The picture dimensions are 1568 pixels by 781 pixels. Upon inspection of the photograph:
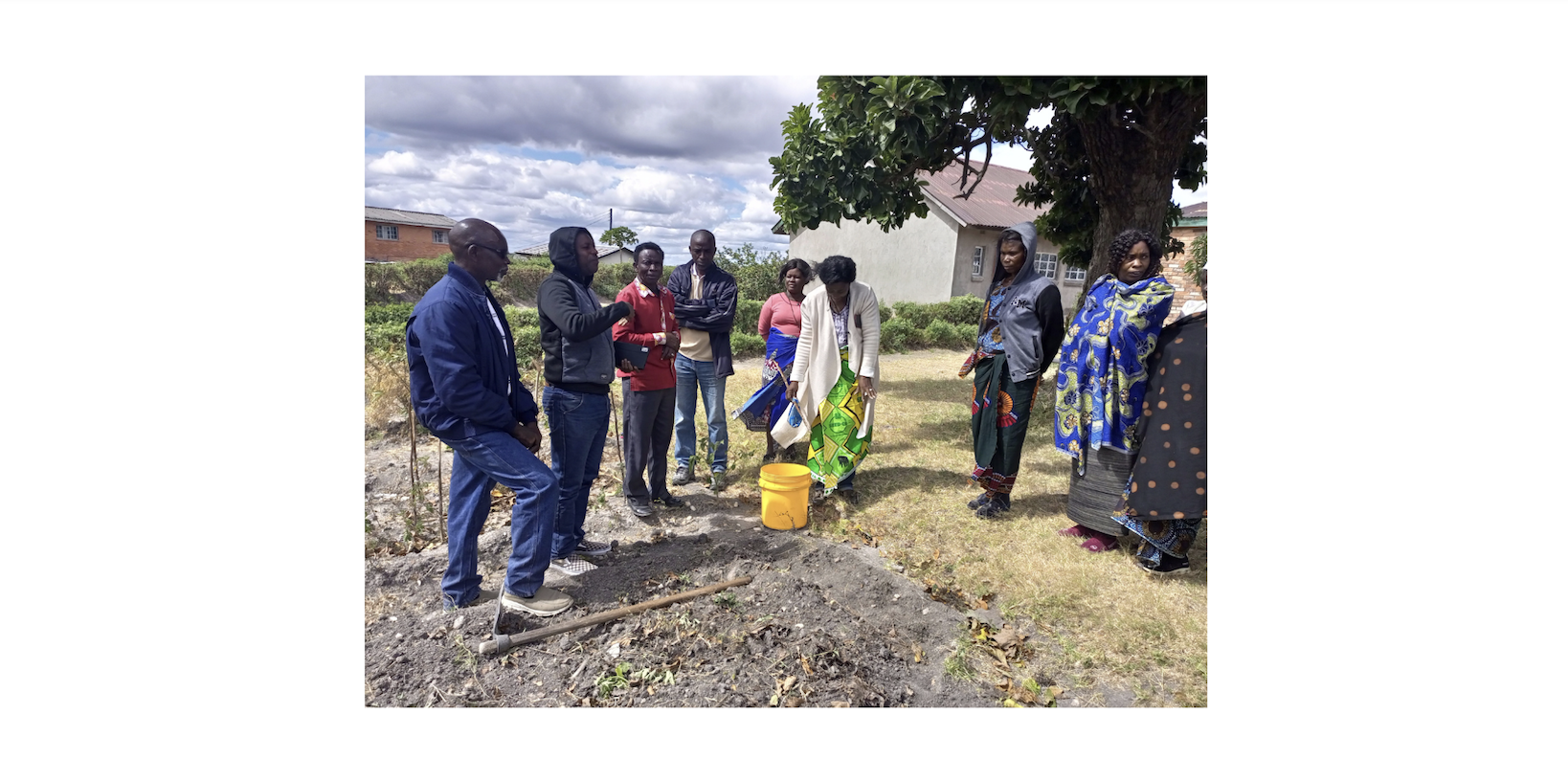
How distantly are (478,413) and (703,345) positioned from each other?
235cm

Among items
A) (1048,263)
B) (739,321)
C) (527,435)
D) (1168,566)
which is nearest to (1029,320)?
(1168,566)

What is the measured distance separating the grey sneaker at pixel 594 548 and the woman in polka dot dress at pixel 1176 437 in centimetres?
281

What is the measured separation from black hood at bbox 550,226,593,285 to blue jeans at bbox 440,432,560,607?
0.92 metres

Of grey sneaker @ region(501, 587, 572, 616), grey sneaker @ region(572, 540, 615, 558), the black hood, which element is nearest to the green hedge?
grey sneaker @ region(572, 540, 615, 558)

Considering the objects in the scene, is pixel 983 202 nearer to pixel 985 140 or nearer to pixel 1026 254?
pixel 985 140

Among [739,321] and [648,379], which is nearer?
[648,379]

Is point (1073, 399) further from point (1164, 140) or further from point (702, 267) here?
point (1164, 140)

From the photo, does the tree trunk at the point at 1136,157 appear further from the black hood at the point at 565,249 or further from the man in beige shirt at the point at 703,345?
the black hood at the point at 565,249

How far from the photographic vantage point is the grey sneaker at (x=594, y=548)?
366cm

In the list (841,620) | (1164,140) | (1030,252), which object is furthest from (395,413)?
(1164,140)

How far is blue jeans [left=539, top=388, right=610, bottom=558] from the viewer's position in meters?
3.35

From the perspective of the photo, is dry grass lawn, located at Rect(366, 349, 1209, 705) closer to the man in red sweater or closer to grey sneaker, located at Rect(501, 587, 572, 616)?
the man in red sweater

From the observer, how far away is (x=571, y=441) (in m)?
3.41

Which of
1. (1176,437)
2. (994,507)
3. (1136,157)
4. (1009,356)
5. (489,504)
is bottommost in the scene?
(994,507)
